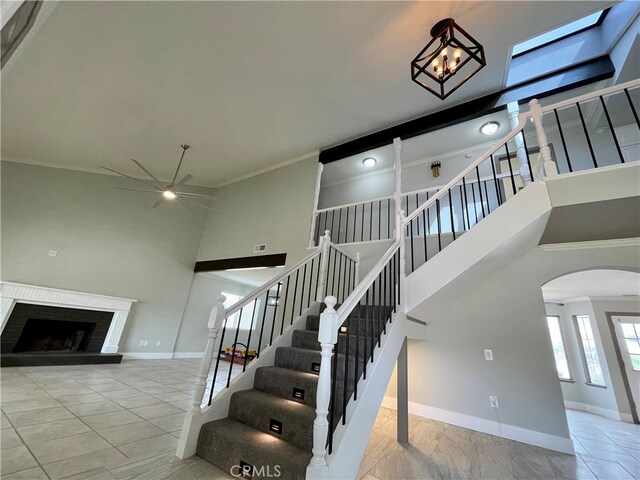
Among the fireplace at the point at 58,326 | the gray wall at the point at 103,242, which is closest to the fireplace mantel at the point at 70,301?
the fireplace at the point at 58,326

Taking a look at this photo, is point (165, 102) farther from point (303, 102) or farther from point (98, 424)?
point (98, 424)

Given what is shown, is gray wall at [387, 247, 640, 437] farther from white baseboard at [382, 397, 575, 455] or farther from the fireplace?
the fireplace

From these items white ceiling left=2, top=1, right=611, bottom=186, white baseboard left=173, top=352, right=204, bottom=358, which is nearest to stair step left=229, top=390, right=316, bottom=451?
white ceiling left=2, top=1, right=611, bottom=186

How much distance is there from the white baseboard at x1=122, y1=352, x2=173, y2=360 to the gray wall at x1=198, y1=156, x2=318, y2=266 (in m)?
2.41

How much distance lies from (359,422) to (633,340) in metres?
6.64

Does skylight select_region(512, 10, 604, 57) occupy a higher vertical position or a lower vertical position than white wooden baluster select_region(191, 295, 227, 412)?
higher

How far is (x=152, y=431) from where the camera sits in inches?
87.4

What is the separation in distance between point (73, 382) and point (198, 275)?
3505 millimetres

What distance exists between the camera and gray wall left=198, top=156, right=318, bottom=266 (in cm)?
513

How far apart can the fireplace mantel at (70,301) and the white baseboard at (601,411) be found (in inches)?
378

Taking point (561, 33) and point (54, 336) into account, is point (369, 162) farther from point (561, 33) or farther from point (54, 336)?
point (54, 336)

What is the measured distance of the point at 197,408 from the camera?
193 centimetres

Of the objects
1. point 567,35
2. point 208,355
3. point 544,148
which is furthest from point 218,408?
point 567,35

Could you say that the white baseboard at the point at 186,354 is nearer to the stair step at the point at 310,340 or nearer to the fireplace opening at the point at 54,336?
the fireplace opening at the point at 54,336
